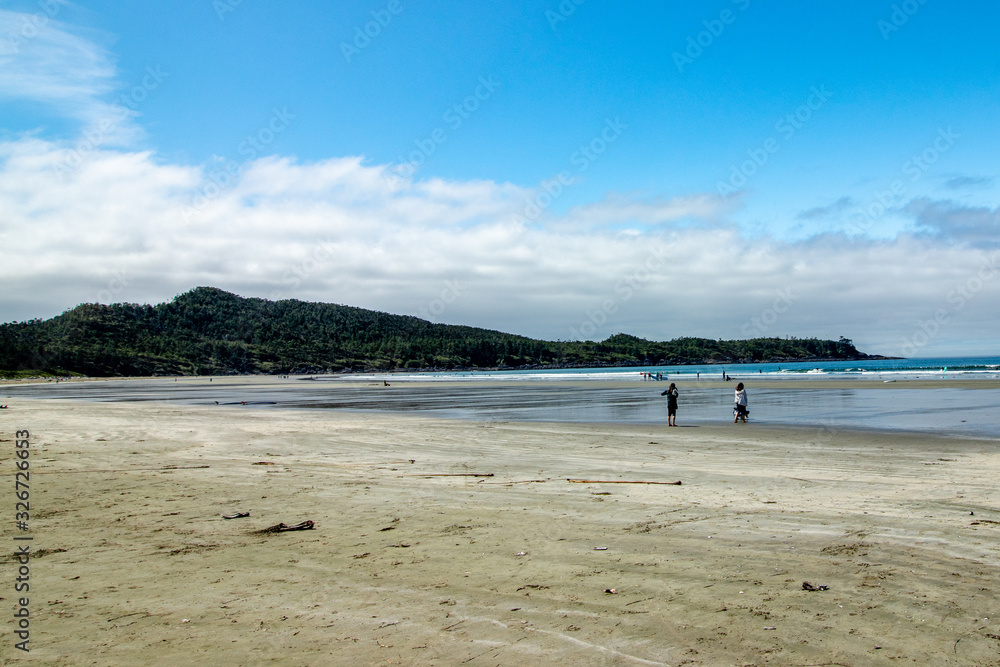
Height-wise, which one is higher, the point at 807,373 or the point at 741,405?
the point at 807,373

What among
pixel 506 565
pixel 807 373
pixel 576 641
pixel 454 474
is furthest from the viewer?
pixel 807 373

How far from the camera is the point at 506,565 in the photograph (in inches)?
261

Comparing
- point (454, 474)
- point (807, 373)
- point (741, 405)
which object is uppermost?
point (807, 373)

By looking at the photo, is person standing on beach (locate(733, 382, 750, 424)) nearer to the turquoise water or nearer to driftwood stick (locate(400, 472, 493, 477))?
driftwood stick (locate(400, 472, 493, 477))

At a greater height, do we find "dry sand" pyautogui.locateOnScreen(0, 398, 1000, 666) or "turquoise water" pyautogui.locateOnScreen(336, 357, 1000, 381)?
"turquoise water" pyautogui.locateOnScreen(336, 357, 1000, 381)

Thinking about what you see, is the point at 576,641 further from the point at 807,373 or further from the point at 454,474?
the point at 807,373

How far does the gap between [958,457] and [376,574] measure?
15.1 meters

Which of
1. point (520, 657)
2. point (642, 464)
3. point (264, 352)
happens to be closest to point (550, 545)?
point (520, 657)

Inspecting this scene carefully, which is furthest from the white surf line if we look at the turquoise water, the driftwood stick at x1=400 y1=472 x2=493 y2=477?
the turquoise water

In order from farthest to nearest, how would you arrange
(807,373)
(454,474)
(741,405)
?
(807,373), (741,405), (454,474)

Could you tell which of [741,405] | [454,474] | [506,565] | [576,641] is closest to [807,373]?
[741,405]

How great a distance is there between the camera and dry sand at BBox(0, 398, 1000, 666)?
15.7 feet

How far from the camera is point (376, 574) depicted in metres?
6.35

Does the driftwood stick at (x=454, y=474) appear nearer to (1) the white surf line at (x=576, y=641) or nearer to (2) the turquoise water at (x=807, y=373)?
(1) the white surf line at (x=576, y=641)
